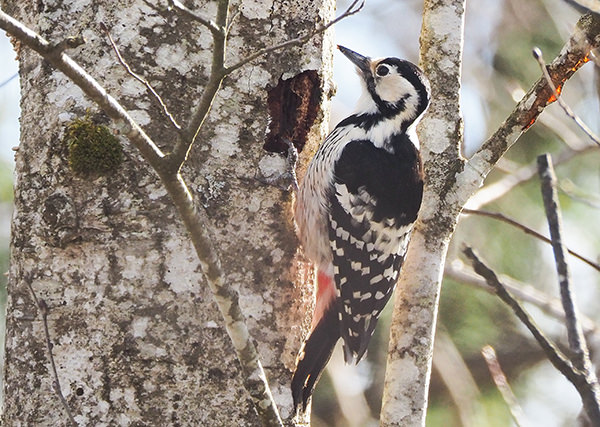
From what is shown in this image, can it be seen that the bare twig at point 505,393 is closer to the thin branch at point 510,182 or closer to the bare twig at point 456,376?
the thin branch at point 510,182

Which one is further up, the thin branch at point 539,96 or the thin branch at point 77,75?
the thin branch at point 539,96

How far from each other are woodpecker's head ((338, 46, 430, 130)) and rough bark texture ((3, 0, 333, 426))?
1.22m

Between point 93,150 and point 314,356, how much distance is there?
106 cm

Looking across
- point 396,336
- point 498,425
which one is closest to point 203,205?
point 396,336

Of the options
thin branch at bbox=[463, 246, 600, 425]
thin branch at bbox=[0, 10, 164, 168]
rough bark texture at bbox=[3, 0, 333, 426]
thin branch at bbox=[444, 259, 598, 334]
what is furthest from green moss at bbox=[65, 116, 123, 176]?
thin branch at bbox=[444, 259, 598, 334]

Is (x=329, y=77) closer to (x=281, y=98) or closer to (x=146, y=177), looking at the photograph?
(x=281, y=98)

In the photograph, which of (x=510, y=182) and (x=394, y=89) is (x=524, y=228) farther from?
(x=510, y=182)

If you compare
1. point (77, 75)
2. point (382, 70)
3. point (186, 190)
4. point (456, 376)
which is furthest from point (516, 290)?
point (77, 75)

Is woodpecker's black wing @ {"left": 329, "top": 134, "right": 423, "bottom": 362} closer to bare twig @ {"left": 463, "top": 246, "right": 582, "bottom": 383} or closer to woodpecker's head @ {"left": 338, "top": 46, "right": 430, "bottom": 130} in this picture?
woodpecker's head @ {"left": 338, "top": 46, "right": 430, "bottom": 130}

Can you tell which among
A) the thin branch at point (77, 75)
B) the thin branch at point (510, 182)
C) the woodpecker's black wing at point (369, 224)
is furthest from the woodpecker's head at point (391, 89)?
the thin branch at point (77, 75)

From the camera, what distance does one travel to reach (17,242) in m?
2.79

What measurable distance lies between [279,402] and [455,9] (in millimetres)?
1745

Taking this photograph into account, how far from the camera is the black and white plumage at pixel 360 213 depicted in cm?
371

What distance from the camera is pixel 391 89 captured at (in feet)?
14.1
